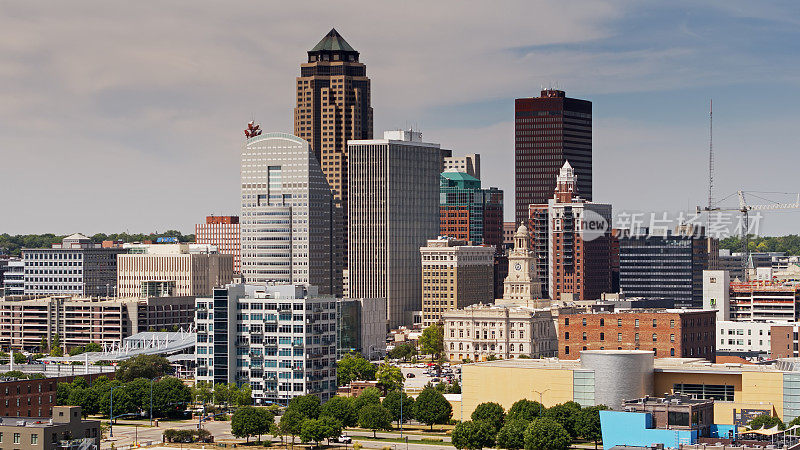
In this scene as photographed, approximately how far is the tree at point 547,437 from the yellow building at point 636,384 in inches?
485

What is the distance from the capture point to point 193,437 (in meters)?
198

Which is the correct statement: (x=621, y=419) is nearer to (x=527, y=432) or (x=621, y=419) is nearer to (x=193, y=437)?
(x=527, y=432)

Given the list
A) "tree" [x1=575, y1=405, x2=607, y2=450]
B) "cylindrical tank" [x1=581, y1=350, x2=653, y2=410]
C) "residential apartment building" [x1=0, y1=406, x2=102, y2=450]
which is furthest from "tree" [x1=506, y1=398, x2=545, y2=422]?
"residential apartment building" [x1=0, y1=406, x2=102, y2=450]

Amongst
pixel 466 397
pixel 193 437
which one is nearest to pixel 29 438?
pixel 193 437

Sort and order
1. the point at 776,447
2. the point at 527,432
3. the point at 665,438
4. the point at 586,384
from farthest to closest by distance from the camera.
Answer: the point at 586,384 < the point at 527,432 < the point at 665,438 < the point at 776,447

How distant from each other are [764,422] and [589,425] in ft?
72.5

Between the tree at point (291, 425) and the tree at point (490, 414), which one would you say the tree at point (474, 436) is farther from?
the tree at point (291, 425)

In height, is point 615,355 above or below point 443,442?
above

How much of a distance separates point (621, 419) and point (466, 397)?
4576cm

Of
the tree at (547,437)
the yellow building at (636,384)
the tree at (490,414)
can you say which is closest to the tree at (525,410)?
the tree at (490,414)

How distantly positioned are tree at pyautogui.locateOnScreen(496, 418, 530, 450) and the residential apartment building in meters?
52.7

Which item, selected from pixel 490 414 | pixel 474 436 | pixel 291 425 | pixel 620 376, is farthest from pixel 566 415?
pixel 291 425

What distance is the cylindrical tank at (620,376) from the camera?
183 meters

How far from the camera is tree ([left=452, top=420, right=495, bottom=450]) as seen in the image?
181 metres
